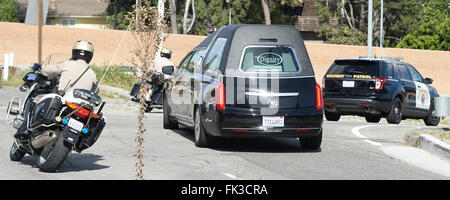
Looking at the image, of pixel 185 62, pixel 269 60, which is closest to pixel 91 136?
pixel 269 60

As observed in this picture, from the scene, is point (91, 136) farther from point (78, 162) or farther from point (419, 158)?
point (419, 158)

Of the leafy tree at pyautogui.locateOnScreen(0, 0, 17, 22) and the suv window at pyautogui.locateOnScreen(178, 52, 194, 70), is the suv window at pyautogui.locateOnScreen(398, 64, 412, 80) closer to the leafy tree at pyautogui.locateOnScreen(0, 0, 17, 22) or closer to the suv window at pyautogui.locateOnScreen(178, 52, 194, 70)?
the suv window at pyautogui.locateOnScreen(178, 52, 194, 70)

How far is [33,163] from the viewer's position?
33.6 ft

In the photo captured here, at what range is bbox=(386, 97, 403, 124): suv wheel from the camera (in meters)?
19.6

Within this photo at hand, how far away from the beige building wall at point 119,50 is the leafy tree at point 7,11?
26.3 metres

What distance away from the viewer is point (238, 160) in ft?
36.0

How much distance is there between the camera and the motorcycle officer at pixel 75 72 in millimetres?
9766

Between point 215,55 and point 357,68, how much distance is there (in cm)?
756

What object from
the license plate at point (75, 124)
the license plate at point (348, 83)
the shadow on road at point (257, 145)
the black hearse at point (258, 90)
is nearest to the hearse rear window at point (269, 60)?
the black hearse at point (258, 90)

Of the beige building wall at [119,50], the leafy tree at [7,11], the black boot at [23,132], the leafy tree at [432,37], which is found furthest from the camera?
the leafy tree at [7,11]

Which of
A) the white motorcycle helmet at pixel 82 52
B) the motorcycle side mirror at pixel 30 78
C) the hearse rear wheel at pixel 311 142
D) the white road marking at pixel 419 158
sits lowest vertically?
the white road marking at pixel 419 158

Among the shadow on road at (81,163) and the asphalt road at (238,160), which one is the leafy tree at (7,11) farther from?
the shadow on road at (81,163)
